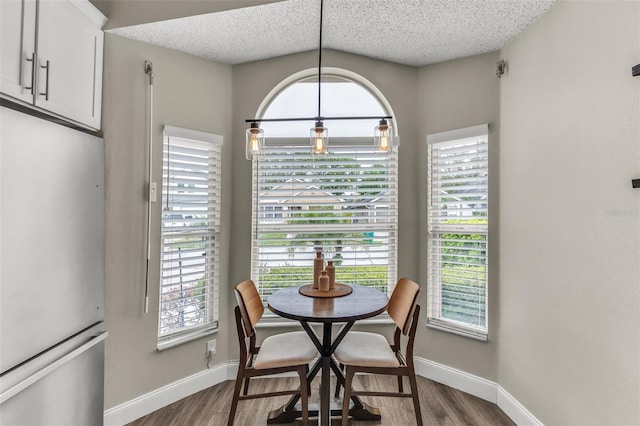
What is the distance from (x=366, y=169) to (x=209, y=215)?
4.47 ft

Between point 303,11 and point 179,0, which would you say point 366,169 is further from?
point 179,0

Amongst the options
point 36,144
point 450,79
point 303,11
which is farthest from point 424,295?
point 36,144

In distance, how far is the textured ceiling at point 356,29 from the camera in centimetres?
192

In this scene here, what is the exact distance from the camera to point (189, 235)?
7.80 feet

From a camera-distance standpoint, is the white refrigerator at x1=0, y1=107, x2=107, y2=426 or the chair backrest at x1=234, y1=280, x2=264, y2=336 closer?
the white refrigerator at x1=0, y1=107, x2=107, y2=426

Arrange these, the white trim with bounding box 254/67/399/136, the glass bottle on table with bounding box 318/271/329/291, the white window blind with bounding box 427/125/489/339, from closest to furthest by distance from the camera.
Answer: the glass bottle on table with bounding box 318/271/329/291 < the white window blind with bounding box 427/125/489/339 < the white trim with bounding box 254/67/399/136

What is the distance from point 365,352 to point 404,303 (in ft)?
1.33

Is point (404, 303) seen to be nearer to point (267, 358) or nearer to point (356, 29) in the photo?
point (267, 358)

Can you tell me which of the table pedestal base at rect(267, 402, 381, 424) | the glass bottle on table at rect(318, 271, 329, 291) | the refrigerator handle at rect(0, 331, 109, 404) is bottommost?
the table pedestal base at rect(267, 402, 381, 424)

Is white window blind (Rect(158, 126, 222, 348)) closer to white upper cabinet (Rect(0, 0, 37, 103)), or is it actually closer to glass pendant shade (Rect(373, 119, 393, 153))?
white upper cabinet (Rect(0, 0, 37, 103))

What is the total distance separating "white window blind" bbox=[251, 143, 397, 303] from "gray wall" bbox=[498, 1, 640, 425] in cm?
93

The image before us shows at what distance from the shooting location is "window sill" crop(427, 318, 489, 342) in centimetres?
238

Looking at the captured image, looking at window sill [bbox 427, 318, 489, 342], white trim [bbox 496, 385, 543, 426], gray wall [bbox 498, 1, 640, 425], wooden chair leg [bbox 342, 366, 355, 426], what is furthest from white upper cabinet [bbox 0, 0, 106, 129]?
white trim [bbox 496, 385, 543, 426]

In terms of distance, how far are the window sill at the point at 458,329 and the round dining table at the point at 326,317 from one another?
30.2 inches
